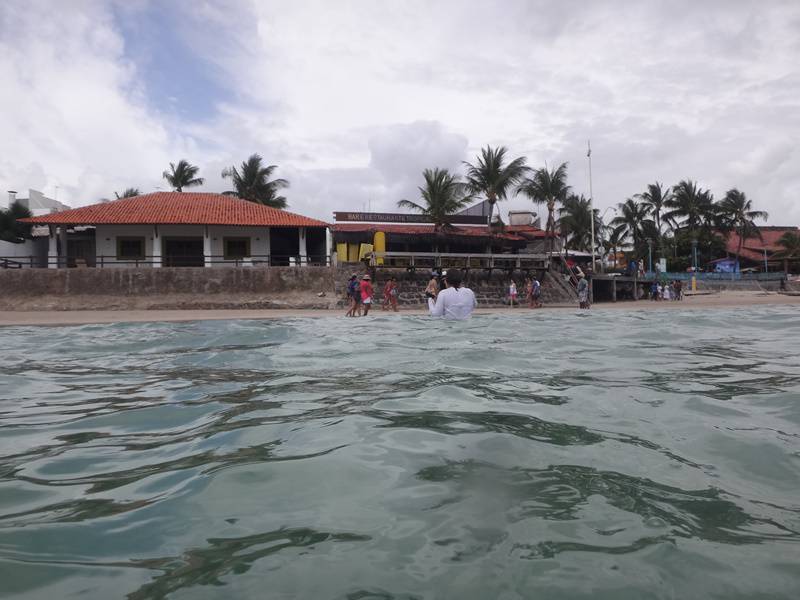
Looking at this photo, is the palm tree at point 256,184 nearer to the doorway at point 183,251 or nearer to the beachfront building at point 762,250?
the doorway at point 183,251

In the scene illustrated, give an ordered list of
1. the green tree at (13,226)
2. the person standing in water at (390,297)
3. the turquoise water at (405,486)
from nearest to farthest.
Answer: the turquoise water at (405,486) < the person standing in water at (390,297) < the green tree at (13,226)

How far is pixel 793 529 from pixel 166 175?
→ 42734 mm

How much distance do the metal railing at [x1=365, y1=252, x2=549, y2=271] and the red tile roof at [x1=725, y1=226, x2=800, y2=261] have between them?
3261 centimetres

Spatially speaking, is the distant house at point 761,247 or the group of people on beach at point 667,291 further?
the distant house at point 761,247

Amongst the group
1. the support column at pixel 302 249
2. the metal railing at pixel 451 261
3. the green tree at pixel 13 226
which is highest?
the green tree at pixel 13 226

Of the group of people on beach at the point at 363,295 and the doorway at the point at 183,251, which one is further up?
the doorway at the point at 183,251

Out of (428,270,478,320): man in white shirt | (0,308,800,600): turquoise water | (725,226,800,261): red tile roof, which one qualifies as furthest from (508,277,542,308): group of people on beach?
(725,226,800,261): red tile roof

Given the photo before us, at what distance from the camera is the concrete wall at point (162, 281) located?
2339 cm

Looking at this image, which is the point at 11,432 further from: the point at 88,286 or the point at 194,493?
the point at 88,286

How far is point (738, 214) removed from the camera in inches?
1949

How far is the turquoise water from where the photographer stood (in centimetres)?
183

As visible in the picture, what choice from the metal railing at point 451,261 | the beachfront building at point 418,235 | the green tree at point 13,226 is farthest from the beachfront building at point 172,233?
the green tree at point 13,226

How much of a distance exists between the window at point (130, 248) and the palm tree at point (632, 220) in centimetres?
4179

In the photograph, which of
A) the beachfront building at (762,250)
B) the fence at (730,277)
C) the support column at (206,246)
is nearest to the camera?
the support column at (206,246)
